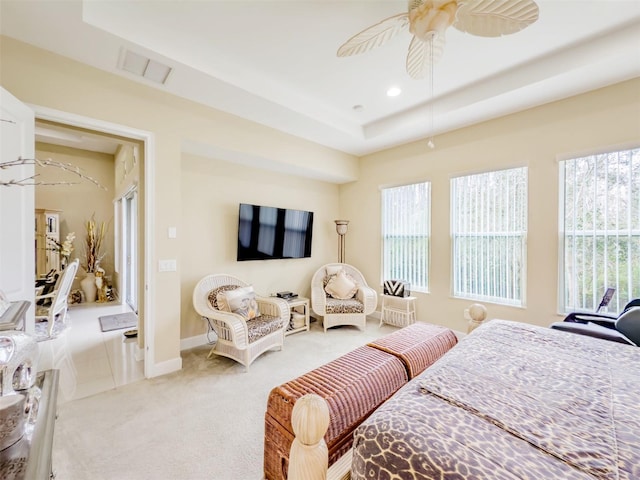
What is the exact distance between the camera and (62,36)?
2.03m

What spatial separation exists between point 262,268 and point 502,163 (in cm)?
349

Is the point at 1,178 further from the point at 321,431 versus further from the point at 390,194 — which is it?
the point at 390,194

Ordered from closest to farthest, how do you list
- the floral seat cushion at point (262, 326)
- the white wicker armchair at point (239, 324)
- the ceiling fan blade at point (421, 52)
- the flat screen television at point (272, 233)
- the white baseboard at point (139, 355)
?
the ceiling fan blade at point (421, 52)
the white wicker armchair at point (239, 324)
the floral seat cushion at point (262, 326)
the white baseboard at point (139, 355)
the flat screen television at point (272, 233)

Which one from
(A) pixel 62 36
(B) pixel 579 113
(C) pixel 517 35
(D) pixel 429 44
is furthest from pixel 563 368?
(A) pixel 62 36

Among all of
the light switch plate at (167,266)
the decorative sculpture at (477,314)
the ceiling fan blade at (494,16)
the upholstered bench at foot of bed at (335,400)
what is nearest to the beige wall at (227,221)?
the light switch plate at (167,266)

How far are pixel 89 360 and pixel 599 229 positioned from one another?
5565mm

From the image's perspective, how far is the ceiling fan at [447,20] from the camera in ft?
5.05

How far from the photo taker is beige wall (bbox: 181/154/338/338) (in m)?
3.43

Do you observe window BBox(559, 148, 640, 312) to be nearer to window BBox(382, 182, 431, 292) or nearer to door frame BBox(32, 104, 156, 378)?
window BBox(382, 182, 431, 292)

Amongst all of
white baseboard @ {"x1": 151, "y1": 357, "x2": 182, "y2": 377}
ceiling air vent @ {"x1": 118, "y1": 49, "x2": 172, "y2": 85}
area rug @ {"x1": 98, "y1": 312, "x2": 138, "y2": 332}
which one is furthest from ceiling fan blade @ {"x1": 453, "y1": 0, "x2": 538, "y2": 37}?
area rug @ {"x1": 98, "y1": 312, "x2": 138, "y2": 332}

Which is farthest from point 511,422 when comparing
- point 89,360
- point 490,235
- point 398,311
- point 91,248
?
point 91,248

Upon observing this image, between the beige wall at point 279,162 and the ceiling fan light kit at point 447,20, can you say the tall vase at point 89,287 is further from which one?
the ceiling fan light kit at point 447,20

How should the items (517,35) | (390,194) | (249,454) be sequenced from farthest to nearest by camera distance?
(390,194)
(517,35)
(249,454)

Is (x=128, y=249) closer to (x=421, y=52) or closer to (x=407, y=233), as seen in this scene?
(x=407, y=233)
